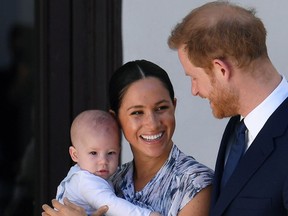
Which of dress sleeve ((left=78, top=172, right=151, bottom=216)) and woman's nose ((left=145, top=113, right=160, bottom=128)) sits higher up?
woman's nose ((left=145, top=113, right=160, bottom=128))

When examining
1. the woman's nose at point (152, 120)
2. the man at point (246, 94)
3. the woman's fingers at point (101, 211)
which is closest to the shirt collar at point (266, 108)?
the man at point (246, 94)

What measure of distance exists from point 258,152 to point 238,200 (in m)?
0.16

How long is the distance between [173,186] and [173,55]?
1586 mm

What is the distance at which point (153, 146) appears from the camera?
3.42 metres

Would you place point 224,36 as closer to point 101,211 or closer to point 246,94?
point 246,94

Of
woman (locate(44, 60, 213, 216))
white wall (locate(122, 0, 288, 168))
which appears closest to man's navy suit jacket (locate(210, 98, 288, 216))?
woman (locate(44, 60, 213, 216))

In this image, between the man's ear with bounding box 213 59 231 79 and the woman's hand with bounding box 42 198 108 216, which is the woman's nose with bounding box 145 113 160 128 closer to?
the woman's hand with bounding box 42 198 108 216

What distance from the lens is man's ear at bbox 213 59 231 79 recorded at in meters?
3.03

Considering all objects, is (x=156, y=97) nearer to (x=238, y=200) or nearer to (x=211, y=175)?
(x=211, y=175)

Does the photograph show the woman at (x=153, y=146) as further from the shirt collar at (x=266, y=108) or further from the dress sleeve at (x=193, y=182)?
the shirt collar at (x=266, y=108)

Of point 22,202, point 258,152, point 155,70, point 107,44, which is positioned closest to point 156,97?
point 155,70

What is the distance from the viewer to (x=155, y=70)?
3484 mm

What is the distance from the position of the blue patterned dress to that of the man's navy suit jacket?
0.69ft

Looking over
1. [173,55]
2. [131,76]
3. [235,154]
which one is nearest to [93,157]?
[131,76]
